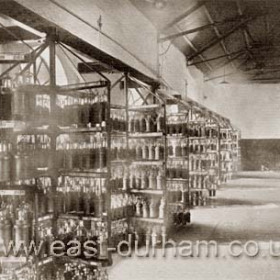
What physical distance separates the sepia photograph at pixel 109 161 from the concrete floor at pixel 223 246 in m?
0.02

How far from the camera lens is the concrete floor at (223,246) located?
201 inches

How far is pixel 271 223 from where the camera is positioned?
8.34m

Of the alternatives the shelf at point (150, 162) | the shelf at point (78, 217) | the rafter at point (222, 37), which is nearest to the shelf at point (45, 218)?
the shelf at point (78, 217)

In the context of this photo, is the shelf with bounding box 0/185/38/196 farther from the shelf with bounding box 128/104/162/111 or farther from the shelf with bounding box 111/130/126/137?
the shelf with bounding box 128/104/162/111

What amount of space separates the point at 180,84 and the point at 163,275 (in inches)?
Answer: 412

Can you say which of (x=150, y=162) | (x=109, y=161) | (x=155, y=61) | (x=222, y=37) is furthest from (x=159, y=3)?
(x=109, y=161)

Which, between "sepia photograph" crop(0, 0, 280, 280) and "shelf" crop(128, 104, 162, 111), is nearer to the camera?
"sepia photograph" crop(0, 0, 280, 280)

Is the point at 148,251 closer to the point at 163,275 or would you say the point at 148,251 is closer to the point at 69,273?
the point at 163,275

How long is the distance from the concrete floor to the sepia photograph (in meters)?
0.02

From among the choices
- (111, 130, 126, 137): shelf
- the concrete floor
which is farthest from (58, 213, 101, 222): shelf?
(111, 130, 126, 137): shelf

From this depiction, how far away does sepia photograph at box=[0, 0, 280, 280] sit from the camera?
14.0 feet

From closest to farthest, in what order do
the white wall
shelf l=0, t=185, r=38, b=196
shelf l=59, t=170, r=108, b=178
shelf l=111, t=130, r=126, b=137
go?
shelf l=0, t=185, r=38, b=196 < shelf l=59, t=170, r=108, b=178 < shelf l=111, t=130, r=126, b=137 < the white wall

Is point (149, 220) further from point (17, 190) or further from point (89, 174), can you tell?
point (17, 190)

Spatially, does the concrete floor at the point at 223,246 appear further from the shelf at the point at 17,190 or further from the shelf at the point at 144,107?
the shelf at the point at 144,107
